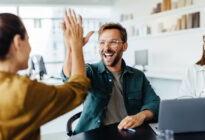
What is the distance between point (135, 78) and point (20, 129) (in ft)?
3.84

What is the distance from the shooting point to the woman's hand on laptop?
56.9 inches

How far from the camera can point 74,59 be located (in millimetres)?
1099

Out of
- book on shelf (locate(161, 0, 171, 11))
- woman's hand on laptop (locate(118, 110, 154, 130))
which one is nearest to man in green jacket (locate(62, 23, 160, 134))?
woman's hand on laptop (locate(118, 110, 154, 130))

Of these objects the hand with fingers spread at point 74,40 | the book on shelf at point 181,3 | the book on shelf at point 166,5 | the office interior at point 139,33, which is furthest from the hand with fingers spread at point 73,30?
the book on shelf at point 166,5

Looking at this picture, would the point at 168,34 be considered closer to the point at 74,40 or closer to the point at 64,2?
the point at 64,2

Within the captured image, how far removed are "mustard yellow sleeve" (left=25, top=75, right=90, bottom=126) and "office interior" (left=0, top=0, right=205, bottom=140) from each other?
273 cm

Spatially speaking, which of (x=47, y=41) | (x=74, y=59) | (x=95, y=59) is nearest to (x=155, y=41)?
(x=95, y=59)

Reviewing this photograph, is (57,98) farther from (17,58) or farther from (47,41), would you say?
(47,41)

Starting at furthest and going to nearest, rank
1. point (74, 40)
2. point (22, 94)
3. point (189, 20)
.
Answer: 1. point (189, 20)
2. point (74, 40)
3. point (22, 94)

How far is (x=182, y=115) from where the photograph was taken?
1253mm

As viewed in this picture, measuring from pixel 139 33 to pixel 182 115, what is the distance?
4717mm

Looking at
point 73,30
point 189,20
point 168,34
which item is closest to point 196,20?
point 189,20

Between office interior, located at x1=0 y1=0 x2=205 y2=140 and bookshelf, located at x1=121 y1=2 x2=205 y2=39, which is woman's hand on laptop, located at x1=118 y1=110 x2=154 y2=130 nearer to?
office interior, located at x1=0 y1=0 x2=205 y2=140

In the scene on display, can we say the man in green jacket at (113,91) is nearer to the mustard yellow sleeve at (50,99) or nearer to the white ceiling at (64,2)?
the mustard yellow sleeve at (50,99)
